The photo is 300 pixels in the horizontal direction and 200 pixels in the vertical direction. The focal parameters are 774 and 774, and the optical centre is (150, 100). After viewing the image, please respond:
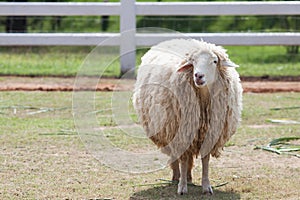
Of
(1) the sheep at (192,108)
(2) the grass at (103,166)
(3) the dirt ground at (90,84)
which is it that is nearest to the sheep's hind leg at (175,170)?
(2) the grass at (103,166)

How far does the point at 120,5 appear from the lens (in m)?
13.8

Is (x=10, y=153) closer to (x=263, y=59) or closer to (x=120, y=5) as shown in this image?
(x=120, y=5)

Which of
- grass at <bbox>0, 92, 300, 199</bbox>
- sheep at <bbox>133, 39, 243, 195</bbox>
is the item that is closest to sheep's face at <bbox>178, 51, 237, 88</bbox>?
sheep at <bbox>133, 39, 243, 195</bbox>

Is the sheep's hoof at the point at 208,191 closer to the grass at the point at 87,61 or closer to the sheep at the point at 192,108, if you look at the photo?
the sheep at the point at 192,108

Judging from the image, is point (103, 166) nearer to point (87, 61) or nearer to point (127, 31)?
point (127, 31)

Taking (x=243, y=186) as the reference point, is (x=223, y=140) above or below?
above

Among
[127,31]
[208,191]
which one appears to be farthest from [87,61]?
[208,191]

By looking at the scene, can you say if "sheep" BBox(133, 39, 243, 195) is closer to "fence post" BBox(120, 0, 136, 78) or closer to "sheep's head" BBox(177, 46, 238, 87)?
"sheep's head" BBox(177, 46, 238, 87)

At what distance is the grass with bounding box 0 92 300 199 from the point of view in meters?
6.65

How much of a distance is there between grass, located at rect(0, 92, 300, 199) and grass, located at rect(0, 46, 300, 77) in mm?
3047

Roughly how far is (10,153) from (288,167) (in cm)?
289

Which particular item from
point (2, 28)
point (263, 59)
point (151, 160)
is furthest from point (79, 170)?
point (2, 28)

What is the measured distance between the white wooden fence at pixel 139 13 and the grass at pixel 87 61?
398 mm

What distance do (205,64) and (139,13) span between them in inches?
299
